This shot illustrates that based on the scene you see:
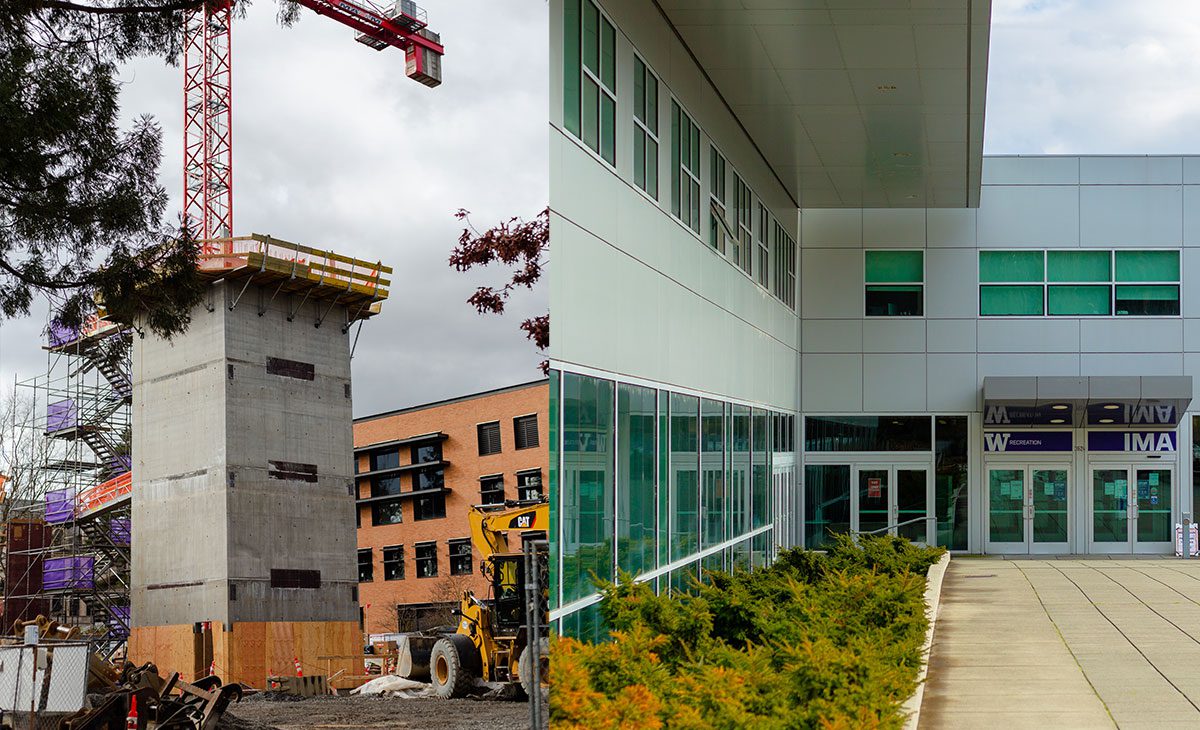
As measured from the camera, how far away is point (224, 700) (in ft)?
13.4

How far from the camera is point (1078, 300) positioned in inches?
965

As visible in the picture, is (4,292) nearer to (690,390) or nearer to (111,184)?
(111,184)

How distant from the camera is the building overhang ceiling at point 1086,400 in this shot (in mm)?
23750

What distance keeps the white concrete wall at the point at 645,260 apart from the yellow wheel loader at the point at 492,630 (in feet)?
5.20

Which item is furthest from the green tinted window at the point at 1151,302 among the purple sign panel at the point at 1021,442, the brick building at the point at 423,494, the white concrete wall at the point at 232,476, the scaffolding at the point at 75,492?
the scaffolding at the point at 75,492

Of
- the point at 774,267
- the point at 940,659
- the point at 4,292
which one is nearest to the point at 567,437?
the point at 4,292

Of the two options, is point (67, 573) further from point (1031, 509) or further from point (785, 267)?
point (1031, 509)

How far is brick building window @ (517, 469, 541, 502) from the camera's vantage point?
565cm

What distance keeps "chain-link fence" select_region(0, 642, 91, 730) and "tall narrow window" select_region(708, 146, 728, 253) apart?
33.2 feet

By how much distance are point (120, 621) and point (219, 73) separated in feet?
6.87

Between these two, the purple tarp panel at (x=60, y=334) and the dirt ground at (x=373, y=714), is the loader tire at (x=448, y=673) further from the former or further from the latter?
the purple tarp panel at (x=60, y=334)

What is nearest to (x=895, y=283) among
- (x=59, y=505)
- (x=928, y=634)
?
(x=928, y=634)

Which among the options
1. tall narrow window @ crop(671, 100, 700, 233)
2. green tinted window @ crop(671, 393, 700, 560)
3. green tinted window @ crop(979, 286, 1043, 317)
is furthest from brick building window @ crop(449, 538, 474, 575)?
green tinted window @ crop(979, 286, 1043, 317)

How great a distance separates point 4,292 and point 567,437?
398cm
